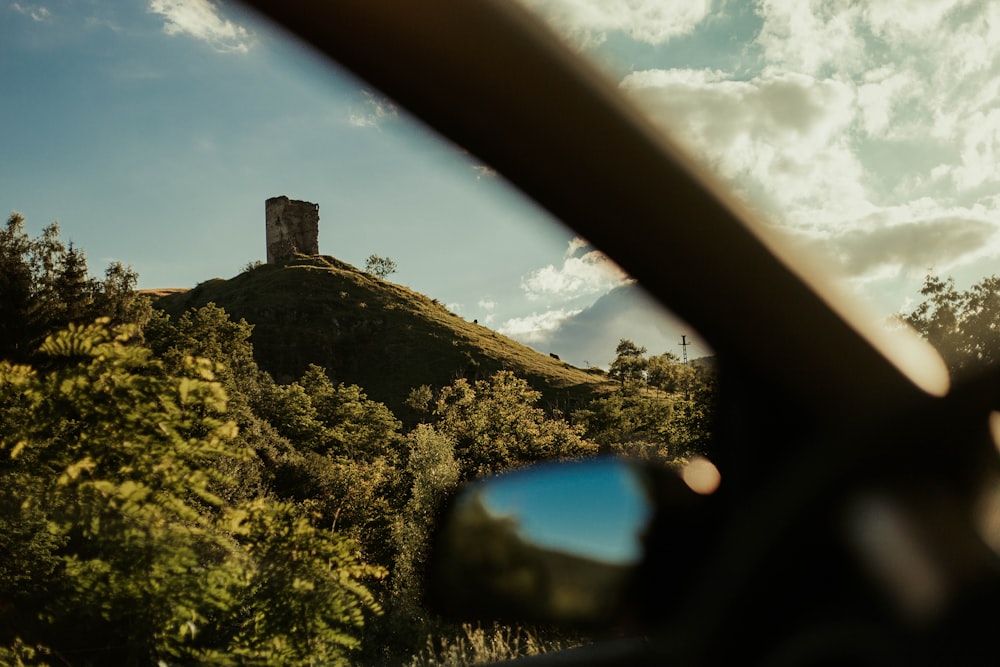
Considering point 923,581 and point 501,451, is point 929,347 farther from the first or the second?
point 501,451

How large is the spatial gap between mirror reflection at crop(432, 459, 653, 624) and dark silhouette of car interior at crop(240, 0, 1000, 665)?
7 cm

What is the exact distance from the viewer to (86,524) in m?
4.91

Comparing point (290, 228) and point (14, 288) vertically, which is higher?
point (290, 228)

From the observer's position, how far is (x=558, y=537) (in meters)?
1.67

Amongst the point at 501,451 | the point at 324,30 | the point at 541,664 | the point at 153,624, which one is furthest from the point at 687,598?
the point at 501,451

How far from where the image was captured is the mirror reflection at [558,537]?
5.25 ft

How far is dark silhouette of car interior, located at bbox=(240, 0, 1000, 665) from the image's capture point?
1.04 metres

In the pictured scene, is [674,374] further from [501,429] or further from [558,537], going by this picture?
[558,537]

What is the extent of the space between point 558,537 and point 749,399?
1.95 ft

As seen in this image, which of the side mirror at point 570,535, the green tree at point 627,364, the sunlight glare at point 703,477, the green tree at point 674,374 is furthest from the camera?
the green tree at point 627,364

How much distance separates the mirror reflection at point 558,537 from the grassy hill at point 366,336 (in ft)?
212

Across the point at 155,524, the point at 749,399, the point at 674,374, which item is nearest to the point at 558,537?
the point at 749,399

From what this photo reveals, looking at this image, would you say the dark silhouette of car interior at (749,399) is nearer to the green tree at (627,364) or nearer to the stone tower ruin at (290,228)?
the green tree at (627,364)

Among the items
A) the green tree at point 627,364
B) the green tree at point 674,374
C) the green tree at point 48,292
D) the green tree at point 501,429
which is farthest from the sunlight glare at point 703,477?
the green tree at point 627,364
